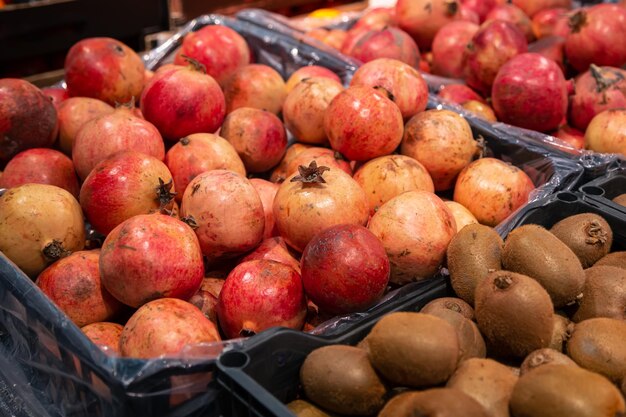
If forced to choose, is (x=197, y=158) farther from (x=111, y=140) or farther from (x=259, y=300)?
(x=259, y=300)

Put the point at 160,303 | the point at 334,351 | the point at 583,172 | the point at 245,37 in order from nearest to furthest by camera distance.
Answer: the point at 334,351
the point at 160,303
the point at 583,172
the point at 245,37

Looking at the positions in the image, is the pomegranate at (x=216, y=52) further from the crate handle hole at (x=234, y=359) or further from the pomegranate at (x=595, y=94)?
the crate handle hole at (x=234, y=359)

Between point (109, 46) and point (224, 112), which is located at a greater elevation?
point (109, 46)

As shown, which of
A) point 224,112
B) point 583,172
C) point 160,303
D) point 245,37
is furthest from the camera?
point 245,37

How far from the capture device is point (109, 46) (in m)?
2.46

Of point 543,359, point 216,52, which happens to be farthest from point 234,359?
point 216,52

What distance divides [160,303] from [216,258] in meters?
0.38

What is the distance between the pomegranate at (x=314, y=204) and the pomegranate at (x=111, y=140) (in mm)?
498

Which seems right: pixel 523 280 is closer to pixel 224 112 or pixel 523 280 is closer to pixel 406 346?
pixel 406 346

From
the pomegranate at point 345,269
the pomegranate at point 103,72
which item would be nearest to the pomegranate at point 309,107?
the pomegranate at point 103,72

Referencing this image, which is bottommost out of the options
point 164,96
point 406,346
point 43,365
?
point 43,365

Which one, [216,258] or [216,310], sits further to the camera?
[216,258]

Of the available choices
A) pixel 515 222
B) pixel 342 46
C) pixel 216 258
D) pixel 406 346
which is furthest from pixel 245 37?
pixel 406 346

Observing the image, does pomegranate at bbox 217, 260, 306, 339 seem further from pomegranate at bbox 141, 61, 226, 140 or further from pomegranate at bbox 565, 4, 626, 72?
pomegranate at bbox 565, 4, 626, 72
